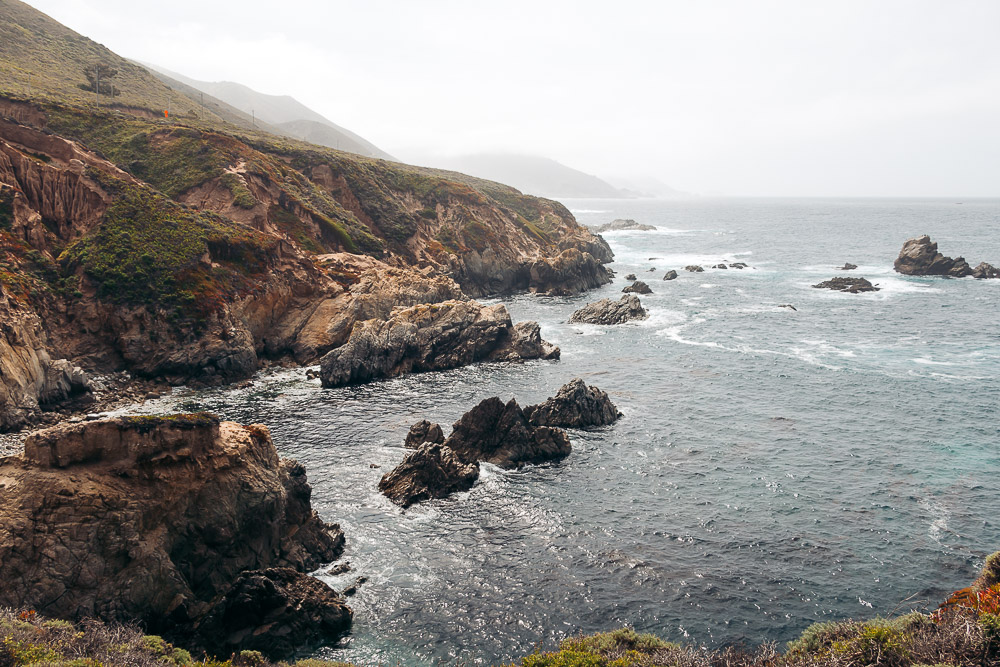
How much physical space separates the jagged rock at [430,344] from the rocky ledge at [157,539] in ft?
105

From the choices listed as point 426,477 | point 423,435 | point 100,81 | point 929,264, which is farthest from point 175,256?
point 929,264

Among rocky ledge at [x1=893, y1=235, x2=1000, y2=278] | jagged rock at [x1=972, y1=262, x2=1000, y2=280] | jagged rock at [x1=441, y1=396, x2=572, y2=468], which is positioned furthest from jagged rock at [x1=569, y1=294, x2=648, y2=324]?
jagged rock at [x1=972, y1=262, x2=1000, y2=280]

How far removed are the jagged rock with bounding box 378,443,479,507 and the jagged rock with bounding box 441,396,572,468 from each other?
2.68 metres

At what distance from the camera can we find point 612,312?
9044 cm

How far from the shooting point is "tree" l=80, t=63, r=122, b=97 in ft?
395

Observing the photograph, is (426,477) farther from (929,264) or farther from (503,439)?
(929,264)

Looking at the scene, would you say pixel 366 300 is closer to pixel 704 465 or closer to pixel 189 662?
pixel 704 465

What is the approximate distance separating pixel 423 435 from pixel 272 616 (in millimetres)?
20600

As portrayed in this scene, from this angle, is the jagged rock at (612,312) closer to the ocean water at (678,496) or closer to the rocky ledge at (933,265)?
the ocean water at (678,496)

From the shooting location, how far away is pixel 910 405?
5362 centimetres

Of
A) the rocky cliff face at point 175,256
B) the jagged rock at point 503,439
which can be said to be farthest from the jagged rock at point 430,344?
the jagged rock at point 503,439

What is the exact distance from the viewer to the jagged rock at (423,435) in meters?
45.1

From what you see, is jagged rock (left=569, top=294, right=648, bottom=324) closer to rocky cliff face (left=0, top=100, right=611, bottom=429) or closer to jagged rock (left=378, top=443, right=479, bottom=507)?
rocky cliff face (left=0, top=100, right=611, bottom=429)

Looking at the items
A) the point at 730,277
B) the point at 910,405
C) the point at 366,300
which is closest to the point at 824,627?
→ the point at 910,405
